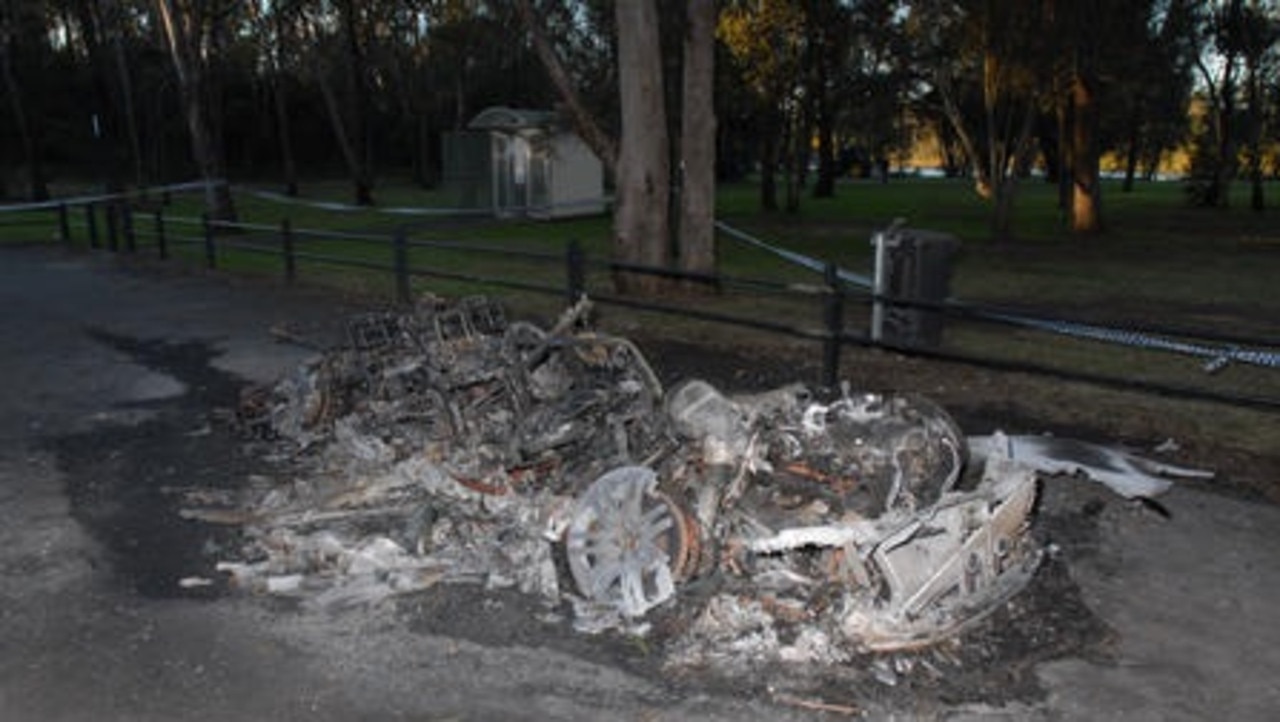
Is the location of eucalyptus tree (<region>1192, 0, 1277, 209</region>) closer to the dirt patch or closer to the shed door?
the shed door

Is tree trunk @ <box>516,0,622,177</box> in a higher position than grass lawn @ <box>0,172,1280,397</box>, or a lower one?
higher

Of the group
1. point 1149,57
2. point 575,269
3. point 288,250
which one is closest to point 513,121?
point 288,250

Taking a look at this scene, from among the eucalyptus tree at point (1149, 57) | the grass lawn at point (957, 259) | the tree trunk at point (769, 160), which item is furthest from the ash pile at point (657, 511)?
the tree trunk at point (769, 160)

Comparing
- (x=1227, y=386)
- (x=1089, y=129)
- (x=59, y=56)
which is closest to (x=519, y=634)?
(x=1227, y=386)

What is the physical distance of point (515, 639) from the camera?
178 inches

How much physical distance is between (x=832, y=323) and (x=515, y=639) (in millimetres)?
4503

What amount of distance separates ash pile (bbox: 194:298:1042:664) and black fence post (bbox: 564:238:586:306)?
375 centimetres

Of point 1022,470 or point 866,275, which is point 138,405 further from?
point 866,275

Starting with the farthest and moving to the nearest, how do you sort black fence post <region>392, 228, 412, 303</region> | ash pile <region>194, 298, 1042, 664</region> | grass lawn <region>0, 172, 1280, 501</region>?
1. black fence post <region>392, 228, 412, 303</region>
2. grass lawn <region>0, 172, 1280, 501</region>
3. ash pile <region>194, 298, 1042, 664</region>

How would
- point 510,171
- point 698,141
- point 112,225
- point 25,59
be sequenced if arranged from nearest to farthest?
point 698,141
point 112,225
point 510,171
point 25,59

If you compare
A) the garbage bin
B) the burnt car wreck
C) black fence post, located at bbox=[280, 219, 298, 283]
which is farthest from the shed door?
the burnt car wreck

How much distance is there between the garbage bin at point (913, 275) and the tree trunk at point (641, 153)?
509 cm

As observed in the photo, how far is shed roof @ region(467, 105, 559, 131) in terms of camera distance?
29953mm

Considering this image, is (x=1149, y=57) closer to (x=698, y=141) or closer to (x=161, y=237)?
(x=698, y=141)
